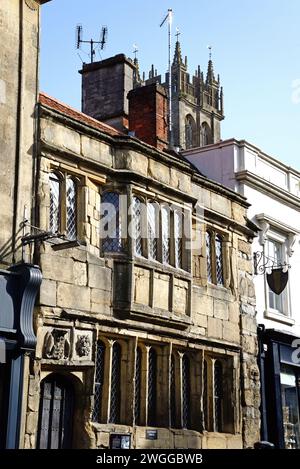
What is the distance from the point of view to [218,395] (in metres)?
15.4

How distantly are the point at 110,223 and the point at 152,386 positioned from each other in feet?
9.69

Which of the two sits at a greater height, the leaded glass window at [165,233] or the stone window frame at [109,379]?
the leaded glass window at [165,233]

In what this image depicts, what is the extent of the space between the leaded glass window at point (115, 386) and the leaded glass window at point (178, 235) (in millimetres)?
2173

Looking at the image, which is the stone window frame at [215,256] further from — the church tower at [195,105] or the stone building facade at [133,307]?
the church tower at [195,105]

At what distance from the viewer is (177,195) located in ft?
48.3

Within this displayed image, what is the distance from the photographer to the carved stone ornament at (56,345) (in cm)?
1177

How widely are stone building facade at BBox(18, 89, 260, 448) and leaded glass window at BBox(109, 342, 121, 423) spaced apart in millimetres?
17

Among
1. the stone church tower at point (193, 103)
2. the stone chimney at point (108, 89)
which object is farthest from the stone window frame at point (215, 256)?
the stone church tower at point (193, 103)

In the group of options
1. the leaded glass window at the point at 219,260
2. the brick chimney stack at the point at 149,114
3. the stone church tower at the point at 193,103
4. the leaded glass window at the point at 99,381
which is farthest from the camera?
the stone church tower at the point at 193,103

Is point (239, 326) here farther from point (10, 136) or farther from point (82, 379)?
point (10, 136)

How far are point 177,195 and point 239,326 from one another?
3.18m

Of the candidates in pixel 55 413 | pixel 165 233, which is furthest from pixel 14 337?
pixel 165 233

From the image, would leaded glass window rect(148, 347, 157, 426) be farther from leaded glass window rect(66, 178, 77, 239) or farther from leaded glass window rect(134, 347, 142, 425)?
leaded glass window rect(66, 178, 77, 239)

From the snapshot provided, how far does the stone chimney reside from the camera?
63.6 ft
